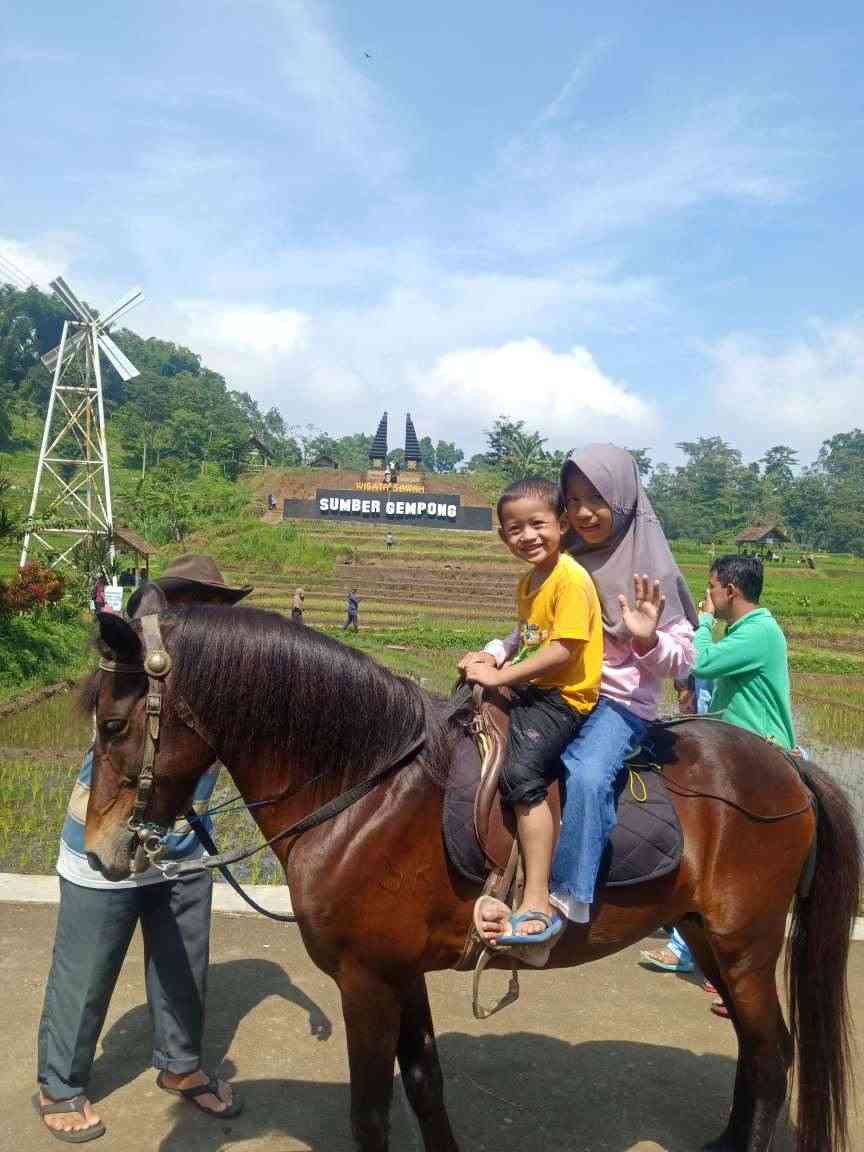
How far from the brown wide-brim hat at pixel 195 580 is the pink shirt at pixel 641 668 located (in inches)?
42.9

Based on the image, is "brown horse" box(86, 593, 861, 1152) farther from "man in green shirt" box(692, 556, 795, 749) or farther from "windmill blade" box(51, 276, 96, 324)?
"windmill blade" box(51, 276, 96, 324)

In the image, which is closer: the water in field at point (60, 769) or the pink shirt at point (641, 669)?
the pink shirt at point (641, 669)

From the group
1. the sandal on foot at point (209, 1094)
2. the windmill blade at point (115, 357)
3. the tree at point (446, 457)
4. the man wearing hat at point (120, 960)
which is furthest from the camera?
the tree at point (446, 457)

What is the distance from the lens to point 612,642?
9.51 ft

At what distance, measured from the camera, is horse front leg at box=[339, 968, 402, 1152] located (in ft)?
8.66

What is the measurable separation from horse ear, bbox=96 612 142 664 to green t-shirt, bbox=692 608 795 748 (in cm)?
256

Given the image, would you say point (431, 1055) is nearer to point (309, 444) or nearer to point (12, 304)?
point (309, 444)

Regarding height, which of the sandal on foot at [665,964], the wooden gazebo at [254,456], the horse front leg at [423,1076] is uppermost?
the wooden gazebo at [254,456]

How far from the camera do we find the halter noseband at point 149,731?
2443 mm

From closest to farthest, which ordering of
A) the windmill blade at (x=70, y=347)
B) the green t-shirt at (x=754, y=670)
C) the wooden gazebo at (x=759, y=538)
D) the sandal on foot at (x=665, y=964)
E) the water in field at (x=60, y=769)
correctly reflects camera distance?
the green t-shirt at (x=754, y=670)
the sandal on foot at (x=665, y=964)
the water in field at (x=60, y=769)
the windmill blade at (x=70, y=347)
the wooden gazebo at (x=759, y=538)

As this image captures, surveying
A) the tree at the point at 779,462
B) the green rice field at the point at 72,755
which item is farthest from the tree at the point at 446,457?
the green rice field at the point at 72,755

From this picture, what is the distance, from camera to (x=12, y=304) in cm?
10219

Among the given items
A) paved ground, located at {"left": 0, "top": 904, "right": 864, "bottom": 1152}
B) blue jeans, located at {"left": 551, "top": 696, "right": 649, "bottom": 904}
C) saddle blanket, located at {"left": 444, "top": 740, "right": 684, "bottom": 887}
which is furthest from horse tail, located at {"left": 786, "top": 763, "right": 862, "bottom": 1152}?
blue jeans, located at {"left": 551, "top": 696, "right": 649, "bottom": 904}

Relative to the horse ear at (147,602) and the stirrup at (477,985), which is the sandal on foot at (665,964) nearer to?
the stirrup at (477,985)
